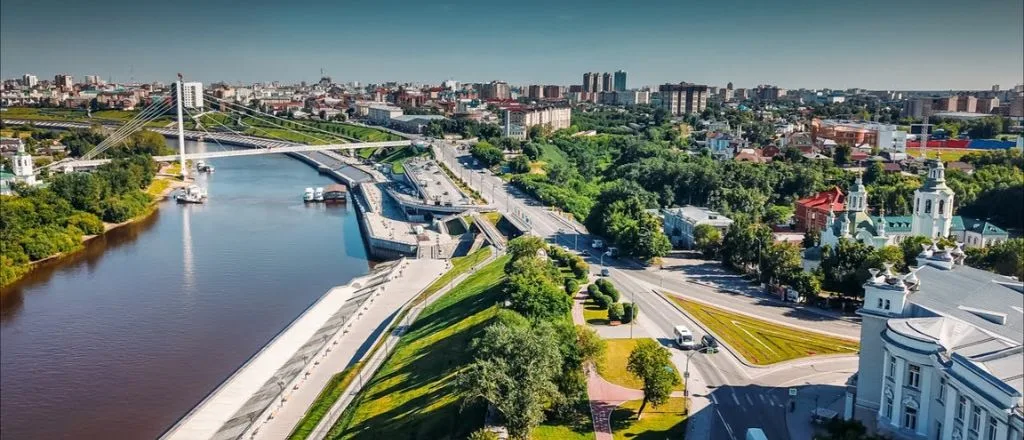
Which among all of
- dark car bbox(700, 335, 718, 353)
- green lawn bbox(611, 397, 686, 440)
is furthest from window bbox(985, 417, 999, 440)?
dark car bbox(700, 335, 718, 353)

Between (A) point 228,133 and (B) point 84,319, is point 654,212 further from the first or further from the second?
(A) point 228,133

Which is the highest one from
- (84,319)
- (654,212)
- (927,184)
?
(927,184)

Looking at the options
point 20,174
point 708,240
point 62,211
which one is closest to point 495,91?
point 20,174

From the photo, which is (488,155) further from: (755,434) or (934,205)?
(755,434)

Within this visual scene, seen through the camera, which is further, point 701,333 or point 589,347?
point 701,333

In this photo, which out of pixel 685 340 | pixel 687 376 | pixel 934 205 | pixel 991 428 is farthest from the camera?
pixel 934 205

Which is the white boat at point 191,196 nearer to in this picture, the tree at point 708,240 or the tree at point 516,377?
the tree at point 708,240

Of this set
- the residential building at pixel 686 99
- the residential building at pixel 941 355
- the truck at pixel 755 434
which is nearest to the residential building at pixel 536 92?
the residential building at pixel 686 99

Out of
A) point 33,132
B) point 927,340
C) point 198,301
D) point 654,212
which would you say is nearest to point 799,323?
point 927,340
